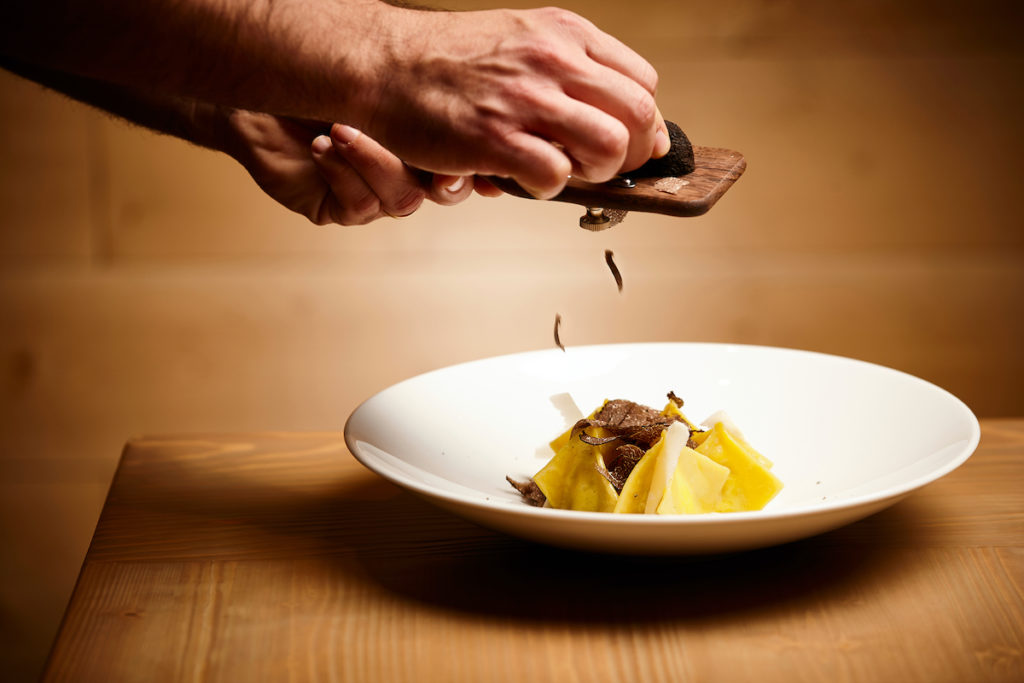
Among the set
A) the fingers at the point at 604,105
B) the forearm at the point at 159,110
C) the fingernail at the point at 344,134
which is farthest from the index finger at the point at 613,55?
the forearm at the point at 159,110

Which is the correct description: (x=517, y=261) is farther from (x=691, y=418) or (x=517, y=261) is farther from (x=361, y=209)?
(x=691, y=418)

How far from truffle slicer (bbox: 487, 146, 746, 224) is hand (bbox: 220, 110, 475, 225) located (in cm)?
26

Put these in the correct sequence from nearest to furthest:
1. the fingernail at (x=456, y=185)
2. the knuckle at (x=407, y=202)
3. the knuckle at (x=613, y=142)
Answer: the knuckle at (x=613, y=142) < the fingernail at (x=456, y=185) < the knuckle at (x=407, y=202)

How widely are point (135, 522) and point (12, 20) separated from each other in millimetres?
447

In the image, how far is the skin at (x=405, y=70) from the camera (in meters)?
0.75

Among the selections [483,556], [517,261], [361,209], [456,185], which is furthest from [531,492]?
[517,261]

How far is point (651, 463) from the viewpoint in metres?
0.78

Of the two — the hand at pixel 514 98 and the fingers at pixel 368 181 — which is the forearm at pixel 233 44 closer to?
the hand at pixel 514 98

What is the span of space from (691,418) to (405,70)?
1.55ft

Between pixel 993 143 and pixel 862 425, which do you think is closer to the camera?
pixel 862 425

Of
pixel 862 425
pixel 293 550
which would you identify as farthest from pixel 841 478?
pixel 293 550

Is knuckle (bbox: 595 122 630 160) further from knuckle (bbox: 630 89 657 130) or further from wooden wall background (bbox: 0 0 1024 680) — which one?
wooden wall background (bbox: 0 0 1024 680)

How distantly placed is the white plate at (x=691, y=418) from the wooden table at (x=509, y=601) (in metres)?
0.06

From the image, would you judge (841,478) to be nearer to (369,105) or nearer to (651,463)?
(651,463)
